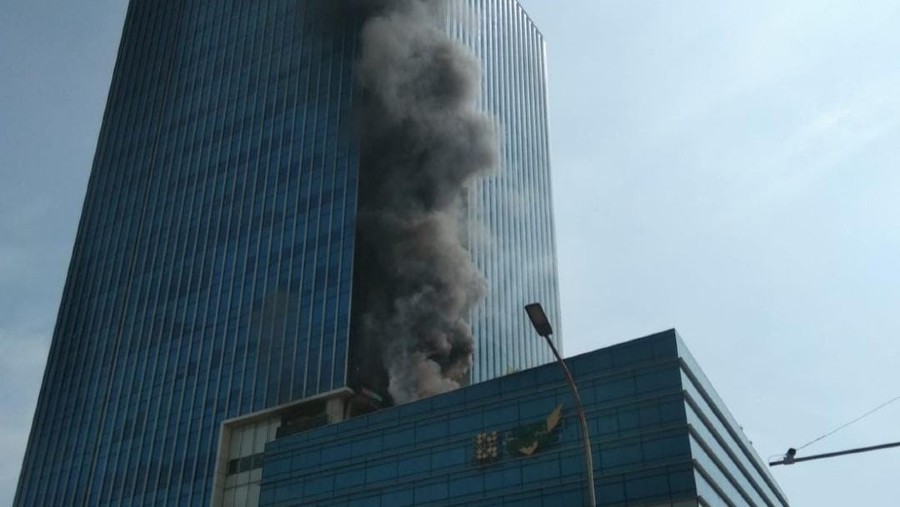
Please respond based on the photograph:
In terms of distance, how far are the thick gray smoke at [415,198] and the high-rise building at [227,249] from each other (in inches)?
71.8

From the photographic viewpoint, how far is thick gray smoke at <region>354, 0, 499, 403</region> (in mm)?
61125

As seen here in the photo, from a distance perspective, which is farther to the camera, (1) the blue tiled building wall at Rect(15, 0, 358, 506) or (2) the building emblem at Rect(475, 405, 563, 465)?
(1) the blue tiled building wall at Rect(15, 0, 358, 506)

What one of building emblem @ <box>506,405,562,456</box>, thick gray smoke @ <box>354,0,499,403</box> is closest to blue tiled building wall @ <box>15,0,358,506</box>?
thick gray smoke @ <box>354,0,499,403</box>

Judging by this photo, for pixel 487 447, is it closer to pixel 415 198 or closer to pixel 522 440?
pixel 522 440

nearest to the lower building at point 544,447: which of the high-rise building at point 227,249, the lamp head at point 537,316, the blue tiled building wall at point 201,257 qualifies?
the high-rise building at point 227,249

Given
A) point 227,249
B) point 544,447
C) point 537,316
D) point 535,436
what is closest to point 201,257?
point 227,249

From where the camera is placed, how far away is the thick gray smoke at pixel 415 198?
201 ft

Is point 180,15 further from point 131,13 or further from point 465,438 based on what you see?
point 465,438

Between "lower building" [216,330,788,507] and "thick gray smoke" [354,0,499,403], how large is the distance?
11496 mm

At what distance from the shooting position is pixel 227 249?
237 ft

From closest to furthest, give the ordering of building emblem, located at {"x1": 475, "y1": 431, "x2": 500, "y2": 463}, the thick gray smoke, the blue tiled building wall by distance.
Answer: building emblem, located at {"x1": 475, "y1": 431, "x2": 500, "y2": 463} → the thick gray smoke → the blue tiled building wall

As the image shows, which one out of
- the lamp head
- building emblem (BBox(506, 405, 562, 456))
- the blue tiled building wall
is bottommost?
the lamp head

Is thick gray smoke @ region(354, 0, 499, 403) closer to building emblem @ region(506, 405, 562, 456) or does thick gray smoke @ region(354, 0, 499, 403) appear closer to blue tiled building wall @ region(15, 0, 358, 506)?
blue tiled building wall @ region(15, 0, 358, 506)

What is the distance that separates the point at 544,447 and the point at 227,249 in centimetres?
3913
